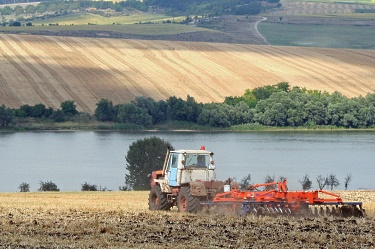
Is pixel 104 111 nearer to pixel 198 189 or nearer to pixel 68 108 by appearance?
pixel 68 108

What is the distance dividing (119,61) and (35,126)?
62.2 feet

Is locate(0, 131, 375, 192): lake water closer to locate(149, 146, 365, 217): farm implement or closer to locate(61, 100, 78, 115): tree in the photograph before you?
locate(61, 100, 78, 115): tree

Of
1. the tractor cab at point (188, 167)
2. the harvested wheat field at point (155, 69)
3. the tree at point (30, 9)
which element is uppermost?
the tree at point (30, 9)

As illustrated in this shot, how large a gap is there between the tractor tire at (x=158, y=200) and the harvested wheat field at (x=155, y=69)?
49.8 m

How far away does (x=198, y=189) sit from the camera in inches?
757

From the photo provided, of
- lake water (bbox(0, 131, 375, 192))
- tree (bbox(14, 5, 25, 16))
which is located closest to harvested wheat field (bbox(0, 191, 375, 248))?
lake water (bbox(0, 131, 375, 192))

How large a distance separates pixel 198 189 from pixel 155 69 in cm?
6392

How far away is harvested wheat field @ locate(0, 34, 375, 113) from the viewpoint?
73.9 meters

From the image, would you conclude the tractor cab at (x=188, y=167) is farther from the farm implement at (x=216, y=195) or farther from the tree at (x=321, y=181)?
the tree at (x=321, y=181)

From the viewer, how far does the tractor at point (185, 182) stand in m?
19.3

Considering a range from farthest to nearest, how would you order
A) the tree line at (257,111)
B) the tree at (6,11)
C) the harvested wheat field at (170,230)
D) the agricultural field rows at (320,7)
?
1. the tree at (6,11)
2. the agricultural field rows at (320,7)
3. the tree line at (257,111)
4. the harvested wheat field at (170,230)

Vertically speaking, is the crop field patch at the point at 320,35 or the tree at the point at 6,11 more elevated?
the tree at the point at 6,11

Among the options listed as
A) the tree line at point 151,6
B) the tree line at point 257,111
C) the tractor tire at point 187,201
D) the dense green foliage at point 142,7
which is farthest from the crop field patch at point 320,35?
the tractor tire at point 187,201

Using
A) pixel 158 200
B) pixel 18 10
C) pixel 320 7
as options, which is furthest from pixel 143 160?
pixel 18 10
